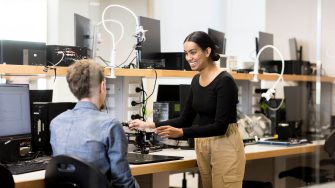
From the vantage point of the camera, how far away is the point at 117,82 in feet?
11.2

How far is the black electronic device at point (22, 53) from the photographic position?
289 cm

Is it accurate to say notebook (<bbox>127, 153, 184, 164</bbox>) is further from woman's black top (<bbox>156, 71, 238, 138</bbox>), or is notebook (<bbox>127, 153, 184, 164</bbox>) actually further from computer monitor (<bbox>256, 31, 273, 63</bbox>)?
computer monitor (<bbox>256, 31, 273, 63</bbox>)

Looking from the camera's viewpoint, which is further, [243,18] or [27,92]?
[243,18]

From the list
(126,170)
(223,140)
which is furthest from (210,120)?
(126,170)

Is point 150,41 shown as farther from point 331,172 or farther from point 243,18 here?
point 243,18

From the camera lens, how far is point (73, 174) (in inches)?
76.2

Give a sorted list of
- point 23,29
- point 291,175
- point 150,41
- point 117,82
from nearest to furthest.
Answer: point 117,82 < point 150,41 < point 291,175 < point 23,29

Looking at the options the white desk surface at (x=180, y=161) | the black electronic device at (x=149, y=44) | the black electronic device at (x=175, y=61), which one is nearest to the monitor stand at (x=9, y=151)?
the white desk surface at (x=180, y=161)

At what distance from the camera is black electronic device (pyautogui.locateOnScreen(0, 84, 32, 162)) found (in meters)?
2.54

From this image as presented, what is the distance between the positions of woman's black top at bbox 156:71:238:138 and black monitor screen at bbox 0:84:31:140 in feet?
2.81

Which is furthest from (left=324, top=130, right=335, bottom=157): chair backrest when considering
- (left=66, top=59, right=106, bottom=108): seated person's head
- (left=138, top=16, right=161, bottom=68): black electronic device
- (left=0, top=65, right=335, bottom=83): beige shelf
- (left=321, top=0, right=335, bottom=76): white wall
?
(left=66, top=59, right=106, bottom=108): seated person's head

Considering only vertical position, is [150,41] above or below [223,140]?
above

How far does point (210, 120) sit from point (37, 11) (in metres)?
3.59

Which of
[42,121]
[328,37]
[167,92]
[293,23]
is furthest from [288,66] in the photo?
[42,121]
